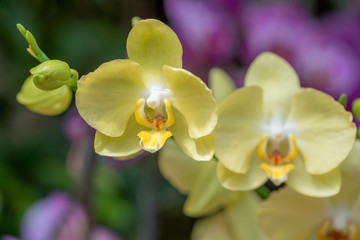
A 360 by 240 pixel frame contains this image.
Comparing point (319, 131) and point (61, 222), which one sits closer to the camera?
point (319, 131)

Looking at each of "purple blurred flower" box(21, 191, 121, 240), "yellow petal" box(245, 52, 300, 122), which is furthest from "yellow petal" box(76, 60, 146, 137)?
"purple blurred flower" box(21, 191, 121, 240)

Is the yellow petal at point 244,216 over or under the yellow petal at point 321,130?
under

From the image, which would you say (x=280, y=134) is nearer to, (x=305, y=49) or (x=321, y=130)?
(x=321, y=130)

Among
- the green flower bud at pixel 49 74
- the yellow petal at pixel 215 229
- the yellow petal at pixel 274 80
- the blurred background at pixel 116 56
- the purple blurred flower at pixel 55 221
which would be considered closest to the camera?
the green flower bud at pixel 49 74

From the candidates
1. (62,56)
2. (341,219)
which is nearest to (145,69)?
(341,219)

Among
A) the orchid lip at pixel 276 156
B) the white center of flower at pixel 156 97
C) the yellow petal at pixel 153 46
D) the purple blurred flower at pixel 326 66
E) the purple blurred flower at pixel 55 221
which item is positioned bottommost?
the purple blurred flower at pixel 55 221

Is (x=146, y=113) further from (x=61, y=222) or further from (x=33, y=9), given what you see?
(x=33, y=9)

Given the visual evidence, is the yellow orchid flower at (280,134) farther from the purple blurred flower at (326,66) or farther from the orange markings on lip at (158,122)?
the purple blurred flower at (326,66)

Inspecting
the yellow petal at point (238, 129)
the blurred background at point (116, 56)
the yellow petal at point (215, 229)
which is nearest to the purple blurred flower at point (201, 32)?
the blurred background at point (116, 56)
